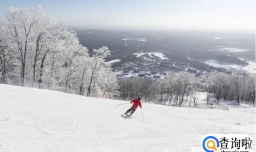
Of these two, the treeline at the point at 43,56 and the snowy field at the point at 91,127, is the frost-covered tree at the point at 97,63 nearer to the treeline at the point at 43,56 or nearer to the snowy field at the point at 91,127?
the treeline at the point at 43,56

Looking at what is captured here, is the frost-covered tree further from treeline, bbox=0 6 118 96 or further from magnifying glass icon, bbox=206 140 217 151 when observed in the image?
magnifying glass icon, bbox=206 140 217 151

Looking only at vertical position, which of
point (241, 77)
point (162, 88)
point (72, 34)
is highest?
point (72, 34)

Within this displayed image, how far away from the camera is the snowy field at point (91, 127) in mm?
10680

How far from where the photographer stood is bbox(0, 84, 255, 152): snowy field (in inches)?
420

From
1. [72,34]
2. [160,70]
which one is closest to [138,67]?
[160,70]

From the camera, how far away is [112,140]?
466 inches

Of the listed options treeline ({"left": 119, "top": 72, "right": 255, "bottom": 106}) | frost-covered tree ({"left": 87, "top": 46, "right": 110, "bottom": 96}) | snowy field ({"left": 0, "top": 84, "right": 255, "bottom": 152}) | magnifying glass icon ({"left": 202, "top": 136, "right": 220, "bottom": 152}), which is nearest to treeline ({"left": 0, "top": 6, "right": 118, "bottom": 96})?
frost-covered tree ({"left": 87, "top": 46, "right": 110, "bottom": 96})

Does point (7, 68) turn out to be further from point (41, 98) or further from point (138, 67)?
point (138, 67)

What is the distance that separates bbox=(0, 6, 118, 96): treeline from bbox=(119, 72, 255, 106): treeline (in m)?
31.6

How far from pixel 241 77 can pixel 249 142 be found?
72586mm

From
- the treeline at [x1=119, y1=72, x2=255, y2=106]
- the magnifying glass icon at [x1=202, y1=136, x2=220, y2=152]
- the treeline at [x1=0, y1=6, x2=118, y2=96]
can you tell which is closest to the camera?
the magnifying glass icon at [x1=202, y1=136, x2=220, y2=152]

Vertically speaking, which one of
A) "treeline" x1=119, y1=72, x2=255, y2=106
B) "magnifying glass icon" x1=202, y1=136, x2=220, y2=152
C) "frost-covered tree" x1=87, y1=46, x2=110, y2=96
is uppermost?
Answer: "frost-covered tree" x1=87, y1=46, x2=110, y2=96

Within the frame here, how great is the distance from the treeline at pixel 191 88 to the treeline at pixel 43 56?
31640mm

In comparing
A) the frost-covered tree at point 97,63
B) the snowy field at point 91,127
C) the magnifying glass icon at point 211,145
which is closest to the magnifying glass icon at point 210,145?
the magnifying glass icon at point 211,145
